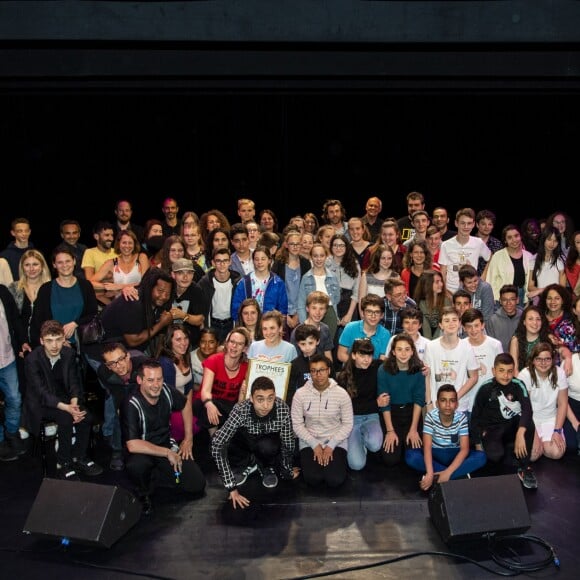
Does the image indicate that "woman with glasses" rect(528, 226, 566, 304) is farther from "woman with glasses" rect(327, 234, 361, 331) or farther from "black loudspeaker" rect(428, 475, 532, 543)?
"black loudspeaker" rect(428, 475, 532, 543)

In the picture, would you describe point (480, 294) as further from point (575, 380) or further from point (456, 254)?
point (575, 380)

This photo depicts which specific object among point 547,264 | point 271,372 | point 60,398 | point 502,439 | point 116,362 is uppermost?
point 547,264

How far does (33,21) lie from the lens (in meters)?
6.17

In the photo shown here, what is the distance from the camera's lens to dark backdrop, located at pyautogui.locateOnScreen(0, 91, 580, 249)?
7855 mm

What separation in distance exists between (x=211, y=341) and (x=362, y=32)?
122 inches

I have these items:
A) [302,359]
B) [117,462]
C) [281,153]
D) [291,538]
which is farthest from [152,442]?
[281,153]

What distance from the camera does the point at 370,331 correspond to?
5434 mm

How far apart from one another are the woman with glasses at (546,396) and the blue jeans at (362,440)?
1128 mm

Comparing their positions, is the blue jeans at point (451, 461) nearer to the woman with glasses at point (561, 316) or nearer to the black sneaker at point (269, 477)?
the black sneaker at point (269, 477)

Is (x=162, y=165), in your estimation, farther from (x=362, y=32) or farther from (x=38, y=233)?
(x=362, y=32)

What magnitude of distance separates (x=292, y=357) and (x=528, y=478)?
6.00 ft

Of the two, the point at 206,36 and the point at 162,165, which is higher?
the point at 206,36

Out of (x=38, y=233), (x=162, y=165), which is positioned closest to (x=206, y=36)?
(x=162, y=165)

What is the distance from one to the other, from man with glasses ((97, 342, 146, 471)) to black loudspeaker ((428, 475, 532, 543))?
2116mm
